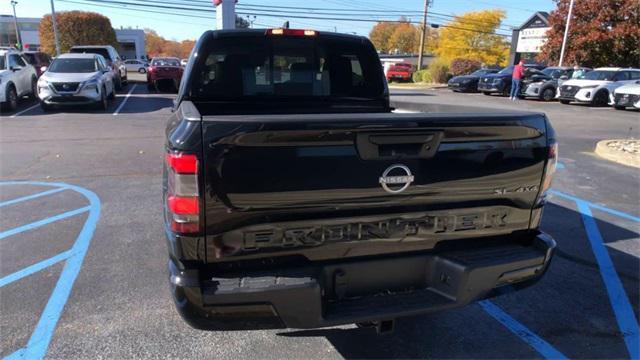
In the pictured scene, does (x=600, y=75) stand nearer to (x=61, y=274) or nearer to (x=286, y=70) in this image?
(x=286, y=70)

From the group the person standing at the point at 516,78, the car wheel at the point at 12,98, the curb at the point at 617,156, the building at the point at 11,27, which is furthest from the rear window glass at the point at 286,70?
the building at the point at 11,27

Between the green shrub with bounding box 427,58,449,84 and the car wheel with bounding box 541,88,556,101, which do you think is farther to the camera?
the green shrub with bounding box 427,58,449,84

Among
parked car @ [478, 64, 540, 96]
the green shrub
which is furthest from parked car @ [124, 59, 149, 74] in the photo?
parked car @ [478, 64, 540, 96]

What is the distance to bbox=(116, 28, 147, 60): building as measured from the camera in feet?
260

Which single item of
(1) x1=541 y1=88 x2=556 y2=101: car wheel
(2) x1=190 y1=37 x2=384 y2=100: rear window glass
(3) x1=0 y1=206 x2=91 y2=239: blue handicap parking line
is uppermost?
(2) x1=190 y1=37 x2=384 y2=100: rear window glass

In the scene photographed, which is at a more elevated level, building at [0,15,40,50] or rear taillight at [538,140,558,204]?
building at [0,15,40,50]

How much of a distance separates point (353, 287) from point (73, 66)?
1591cm

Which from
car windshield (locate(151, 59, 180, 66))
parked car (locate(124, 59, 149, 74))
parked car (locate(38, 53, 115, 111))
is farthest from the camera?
parked car (locate(124, 59, 149, 74))

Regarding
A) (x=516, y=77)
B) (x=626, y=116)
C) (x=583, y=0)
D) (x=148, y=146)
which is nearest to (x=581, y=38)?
(x=583, y=0)

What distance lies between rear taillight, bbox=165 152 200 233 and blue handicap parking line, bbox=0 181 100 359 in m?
1.60

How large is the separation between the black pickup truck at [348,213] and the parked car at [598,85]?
2095 centimetres

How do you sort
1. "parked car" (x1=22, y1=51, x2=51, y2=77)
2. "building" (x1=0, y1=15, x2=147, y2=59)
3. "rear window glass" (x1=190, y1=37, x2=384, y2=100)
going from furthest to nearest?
1. "building" (x1=0, y1=15, x2=147, y2=59)
2. "parked car" (x1=22, y1=51, x2=51, y2=77)
3. "rear window glass" (x1=190, y1=37, x2=384, y2=100)

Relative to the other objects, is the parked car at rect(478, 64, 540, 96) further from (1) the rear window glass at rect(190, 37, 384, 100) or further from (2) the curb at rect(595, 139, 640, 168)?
(1) the rear window glass at rect(190, 37, 384, 100)

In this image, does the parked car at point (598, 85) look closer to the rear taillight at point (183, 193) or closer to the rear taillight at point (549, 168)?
the rear taillight at point (549, 168)
